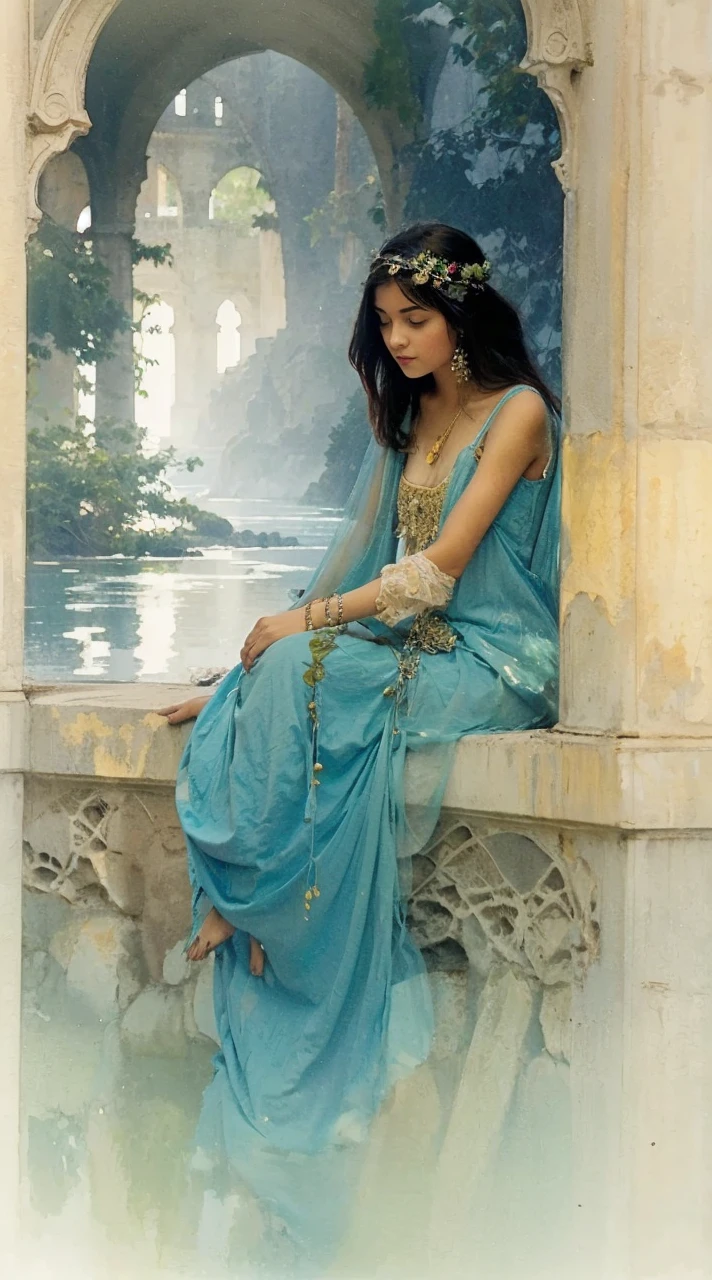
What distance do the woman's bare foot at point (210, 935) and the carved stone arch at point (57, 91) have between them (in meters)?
1.51

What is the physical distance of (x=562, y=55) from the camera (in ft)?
11.9

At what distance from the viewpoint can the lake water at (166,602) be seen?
5793mm

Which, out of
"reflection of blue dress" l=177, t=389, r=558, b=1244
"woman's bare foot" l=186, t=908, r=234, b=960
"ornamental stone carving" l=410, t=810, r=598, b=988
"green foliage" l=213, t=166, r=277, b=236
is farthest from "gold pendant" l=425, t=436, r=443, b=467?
"green foliage" l=213, t=166, r=277, b=236

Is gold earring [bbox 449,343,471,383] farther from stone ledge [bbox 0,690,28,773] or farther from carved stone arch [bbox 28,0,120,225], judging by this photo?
stone ledge [bbox 0,690,28,773]

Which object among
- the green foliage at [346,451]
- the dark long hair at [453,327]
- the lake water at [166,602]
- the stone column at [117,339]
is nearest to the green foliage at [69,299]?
the stone column at [117,339]

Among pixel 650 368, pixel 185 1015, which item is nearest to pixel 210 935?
pixel 185 1015

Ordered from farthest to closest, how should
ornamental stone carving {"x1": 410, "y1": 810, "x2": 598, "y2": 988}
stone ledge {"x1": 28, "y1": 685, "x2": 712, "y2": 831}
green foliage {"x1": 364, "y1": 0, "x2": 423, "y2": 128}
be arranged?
green foliage {"x1": 364, "y1": 0, "x2": 423, "y2": 128} → ornamental stone carving {"x1": 410, "y1": 810, "x2": 598, "y2": 988} → stone ledge {"x1": 28, "y1": 685, "x2": 712, "y2": 831}

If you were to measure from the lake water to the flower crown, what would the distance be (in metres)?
2.10

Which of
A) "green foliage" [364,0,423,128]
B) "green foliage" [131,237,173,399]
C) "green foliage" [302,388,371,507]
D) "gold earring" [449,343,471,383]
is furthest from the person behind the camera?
"green foliage" [302,388,371,507]

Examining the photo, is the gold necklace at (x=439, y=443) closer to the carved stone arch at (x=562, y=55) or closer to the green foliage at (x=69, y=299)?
the carved stone arch at (x=562, y=55)

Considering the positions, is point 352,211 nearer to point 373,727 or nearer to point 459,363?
point 459,363

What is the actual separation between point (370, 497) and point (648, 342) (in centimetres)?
90

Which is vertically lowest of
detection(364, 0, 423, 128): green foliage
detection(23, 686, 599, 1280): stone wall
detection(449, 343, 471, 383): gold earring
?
detection(23, 686, 599, 1280): stone wall

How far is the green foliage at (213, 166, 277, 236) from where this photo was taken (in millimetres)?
6438
